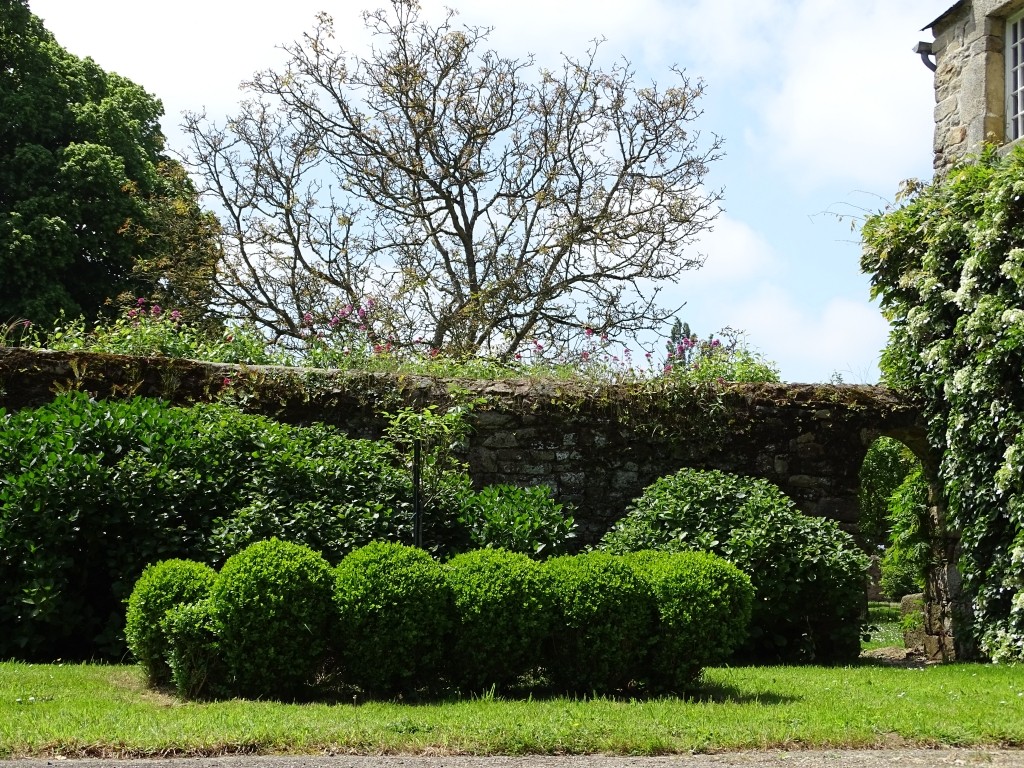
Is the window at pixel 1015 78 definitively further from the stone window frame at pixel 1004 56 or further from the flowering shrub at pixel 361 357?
the flowering shrub at pixel 361 357

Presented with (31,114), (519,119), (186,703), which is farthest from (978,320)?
(31,114)

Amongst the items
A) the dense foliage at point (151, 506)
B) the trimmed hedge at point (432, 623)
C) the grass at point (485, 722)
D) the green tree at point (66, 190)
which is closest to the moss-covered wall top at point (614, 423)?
the dense foliage at point (151, 506)

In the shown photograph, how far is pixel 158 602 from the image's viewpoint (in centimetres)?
621

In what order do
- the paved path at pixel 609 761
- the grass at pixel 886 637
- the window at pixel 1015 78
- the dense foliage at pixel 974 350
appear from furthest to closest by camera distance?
the grass at pixel 886 637, the window at pixel 1015 78, the dense foliage at pixel 974 350, the paved path at pixel 609 761

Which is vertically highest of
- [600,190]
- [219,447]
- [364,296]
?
[600,190]

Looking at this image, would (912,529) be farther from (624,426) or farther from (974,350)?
(624,426)

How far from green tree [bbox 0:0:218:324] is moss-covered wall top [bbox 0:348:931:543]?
7.38m

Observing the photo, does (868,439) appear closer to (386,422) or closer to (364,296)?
(386,422)

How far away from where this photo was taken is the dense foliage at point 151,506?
284 inches

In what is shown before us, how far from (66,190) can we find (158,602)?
13431 millimetres

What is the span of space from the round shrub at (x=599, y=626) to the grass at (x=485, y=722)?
0.79ft

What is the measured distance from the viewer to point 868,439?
33.1 ft

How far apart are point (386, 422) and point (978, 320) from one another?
5312 mm

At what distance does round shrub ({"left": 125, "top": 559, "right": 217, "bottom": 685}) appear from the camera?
623 centimetres
